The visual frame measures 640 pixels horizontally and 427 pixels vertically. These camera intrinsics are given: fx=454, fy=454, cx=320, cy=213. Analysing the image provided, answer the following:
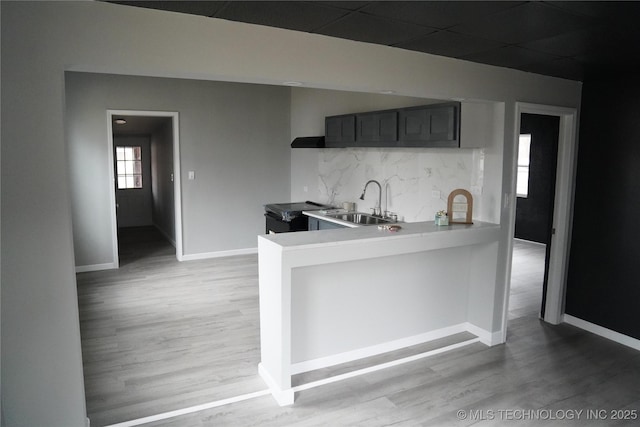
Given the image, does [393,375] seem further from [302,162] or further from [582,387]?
[302,162]

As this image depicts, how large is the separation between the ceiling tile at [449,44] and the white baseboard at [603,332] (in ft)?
9.20

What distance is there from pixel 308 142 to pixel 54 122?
13.5 ft

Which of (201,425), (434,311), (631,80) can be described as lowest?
(201,425)

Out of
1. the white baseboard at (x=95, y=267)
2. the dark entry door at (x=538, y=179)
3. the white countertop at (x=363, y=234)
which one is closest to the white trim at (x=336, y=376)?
the white countertop at (x=363, y=234)

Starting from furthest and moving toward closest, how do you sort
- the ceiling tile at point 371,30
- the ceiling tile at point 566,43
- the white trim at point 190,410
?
the white trim at point 190,410 < the ceiling tile at point 566,43 < the ceiling tile at point 371,30

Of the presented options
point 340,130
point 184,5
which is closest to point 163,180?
point 340,130

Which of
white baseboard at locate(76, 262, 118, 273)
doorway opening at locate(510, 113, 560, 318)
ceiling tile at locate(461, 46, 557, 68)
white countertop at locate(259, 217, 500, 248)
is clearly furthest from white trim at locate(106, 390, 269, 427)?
doorway opening at locate(510, 113, 560, 318)

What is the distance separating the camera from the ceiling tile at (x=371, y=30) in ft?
7.90

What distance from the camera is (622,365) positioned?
3.57m

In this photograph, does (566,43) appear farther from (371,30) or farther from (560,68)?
(371,30)

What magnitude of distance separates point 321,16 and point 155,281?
4.24 meters

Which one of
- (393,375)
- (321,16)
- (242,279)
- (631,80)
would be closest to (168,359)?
(393,375)

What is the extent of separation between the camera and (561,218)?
4293 mm

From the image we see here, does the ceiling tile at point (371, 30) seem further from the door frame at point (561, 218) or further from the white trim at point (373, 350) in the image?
the white trim at point (373, 350)
